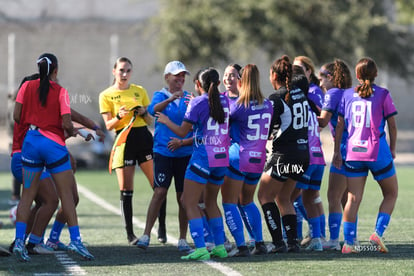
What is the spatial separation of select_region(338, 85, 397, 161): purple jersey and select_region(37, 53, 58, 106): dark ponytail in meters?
3.29

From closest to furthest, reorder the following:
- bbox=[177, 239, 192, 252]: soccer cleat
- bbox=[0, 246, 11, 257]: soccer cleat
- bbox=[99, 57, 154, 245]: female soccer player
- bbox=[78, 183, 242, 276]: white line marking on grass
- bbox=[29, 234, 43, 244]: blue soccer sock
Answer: bbox=[78, 183, 242, 276]: white line marking on grass → bbox=[0, 246, 11, 257]: soccer cleat → bbox=[29, 234, 43, 244]: blue soccer sock → bbox=[177, 239, 192, 252]: soccer cleat → bbox=[99, 57, 154, 245]: female soccer player

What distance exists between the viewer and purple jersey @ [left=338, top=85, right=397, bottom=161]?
969 centimetres

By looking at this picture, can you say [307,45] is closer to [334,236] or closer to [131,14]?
[131,14]

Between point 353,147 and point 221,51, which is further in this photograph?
point 221,51

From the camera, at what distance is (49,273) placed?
8.52 m

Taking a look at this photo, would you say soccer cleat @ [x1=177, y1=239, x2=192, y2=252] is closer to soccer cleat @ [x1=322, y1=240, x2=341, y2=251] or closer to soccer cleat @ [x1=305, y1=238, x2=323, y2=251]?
soccer cleat @ [x1=305, y1=238, x2=323, y2=251]

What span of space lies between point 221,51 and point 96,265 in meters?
26.9

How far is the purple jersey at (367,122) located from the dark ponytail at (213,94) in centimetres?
155

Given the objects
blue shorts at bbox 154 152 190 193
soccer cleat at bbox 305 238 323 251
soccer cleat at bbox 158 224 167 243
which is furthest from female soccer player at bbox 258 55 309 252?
soccer cleat at bbox 158 224 167 243

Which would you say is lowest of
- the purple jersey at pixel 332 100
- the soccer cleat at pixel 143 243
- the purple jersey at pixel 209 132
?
the soccer cleat at pixel 143 243

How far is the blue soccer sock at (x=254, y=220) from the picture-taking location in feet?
32.1

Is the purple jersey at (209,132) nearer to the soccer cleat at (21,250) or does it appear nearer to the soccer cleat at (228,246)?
the soccer cleat at (228,246)

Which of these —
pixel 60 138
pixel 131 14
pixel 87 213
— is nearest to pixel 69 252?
pixel 60 138

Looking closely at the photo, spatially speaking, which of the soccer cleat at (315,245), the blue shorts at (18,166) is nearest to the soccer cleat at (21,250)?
the blue shorts at (18,166)
